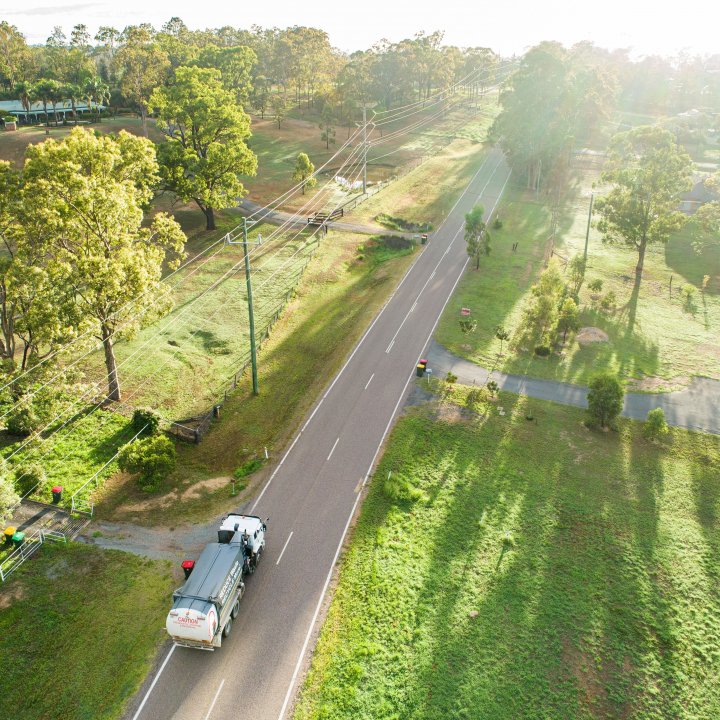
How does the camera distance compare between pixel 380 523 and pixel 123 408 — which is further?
pixel 123 408

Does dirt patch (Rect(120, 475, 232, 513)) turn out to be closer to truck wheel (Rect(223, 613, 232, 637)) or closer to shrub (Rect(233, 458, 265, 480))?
shrub (Rect(233, 458, 265, 480))

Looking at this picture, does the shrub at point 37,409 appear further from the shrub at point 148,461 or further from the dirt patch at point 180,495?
the dirt patch at point 180,495

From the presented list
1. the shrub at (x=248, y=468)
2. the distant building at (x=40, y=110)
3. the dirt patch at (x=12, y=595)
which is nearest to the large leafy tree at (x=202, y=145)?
the shrub at (x=248, y=468)

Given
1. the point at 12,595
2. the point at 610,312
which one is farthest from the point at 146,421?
the point at 610,312

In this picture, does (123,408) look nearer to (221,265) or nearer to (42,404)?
(42,404)

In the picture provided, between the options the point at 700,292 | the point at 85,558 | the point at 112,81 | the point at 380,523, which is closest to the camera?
the point at 85,558

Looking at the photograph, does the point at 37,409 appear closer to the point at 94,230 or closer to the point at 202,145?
the point at 94,230

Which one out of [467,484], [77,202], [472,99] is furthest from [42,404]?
[472,99]

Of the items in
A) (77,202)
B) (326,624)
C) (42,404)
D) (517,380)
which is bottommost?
(326,624)

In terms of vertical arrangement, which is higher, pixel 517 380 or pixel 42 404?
pixel 42 404
